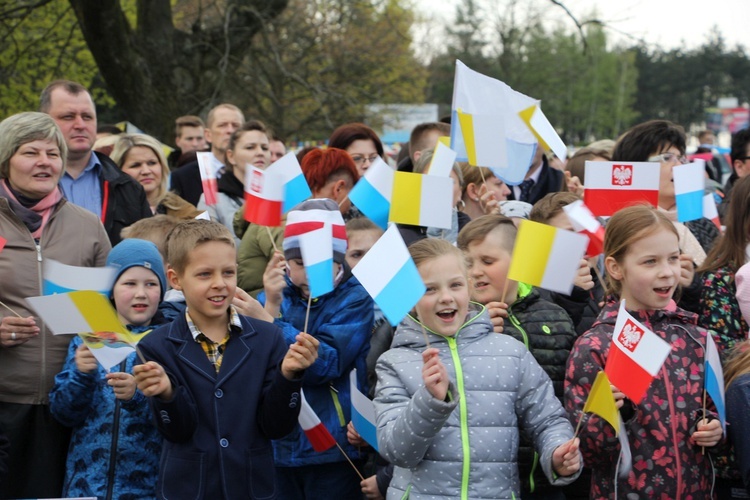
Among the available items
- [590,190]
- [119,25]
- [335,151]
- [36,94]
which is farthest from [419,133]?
[36,94]

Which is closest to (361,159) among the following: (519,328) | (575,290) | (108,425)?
(575,290)

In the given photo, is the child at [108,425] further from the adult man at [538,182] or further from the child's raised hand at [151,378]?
the adult man at [538,182]

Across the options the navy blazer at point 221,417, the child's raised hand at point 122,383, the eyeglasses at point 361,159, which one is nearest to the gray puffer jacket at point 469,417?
the navy blazer at point 221,417

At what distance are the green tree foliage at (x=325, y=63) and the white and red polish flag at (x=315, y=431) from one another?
464 inches

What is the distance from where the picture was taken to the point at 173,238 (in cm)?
370

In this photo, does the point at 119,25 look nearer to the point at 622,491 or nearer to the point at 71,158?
the point at 71,158

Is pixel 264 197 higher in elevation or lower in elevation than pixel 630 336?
higher

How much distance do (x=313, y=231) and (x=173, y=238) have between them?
510mm

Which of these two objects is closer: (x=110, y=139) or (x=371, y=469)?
(x=371, y=469)

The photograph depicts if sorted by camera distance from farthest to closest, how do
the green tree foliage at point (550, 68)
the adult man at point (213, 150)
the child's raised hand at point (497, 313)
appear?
the green tree foliage at point (550, 68), the adult man at point (213, 150), the child's raised hand at point (497, 313)

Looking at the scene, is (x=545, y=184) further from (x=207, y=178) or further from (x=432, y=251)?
(x=432, y=251)

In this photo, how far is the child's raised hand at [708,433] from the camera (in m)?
3.30

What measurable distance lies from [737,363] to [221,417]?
1.81m

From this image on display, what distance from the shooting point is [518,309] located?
397cm
